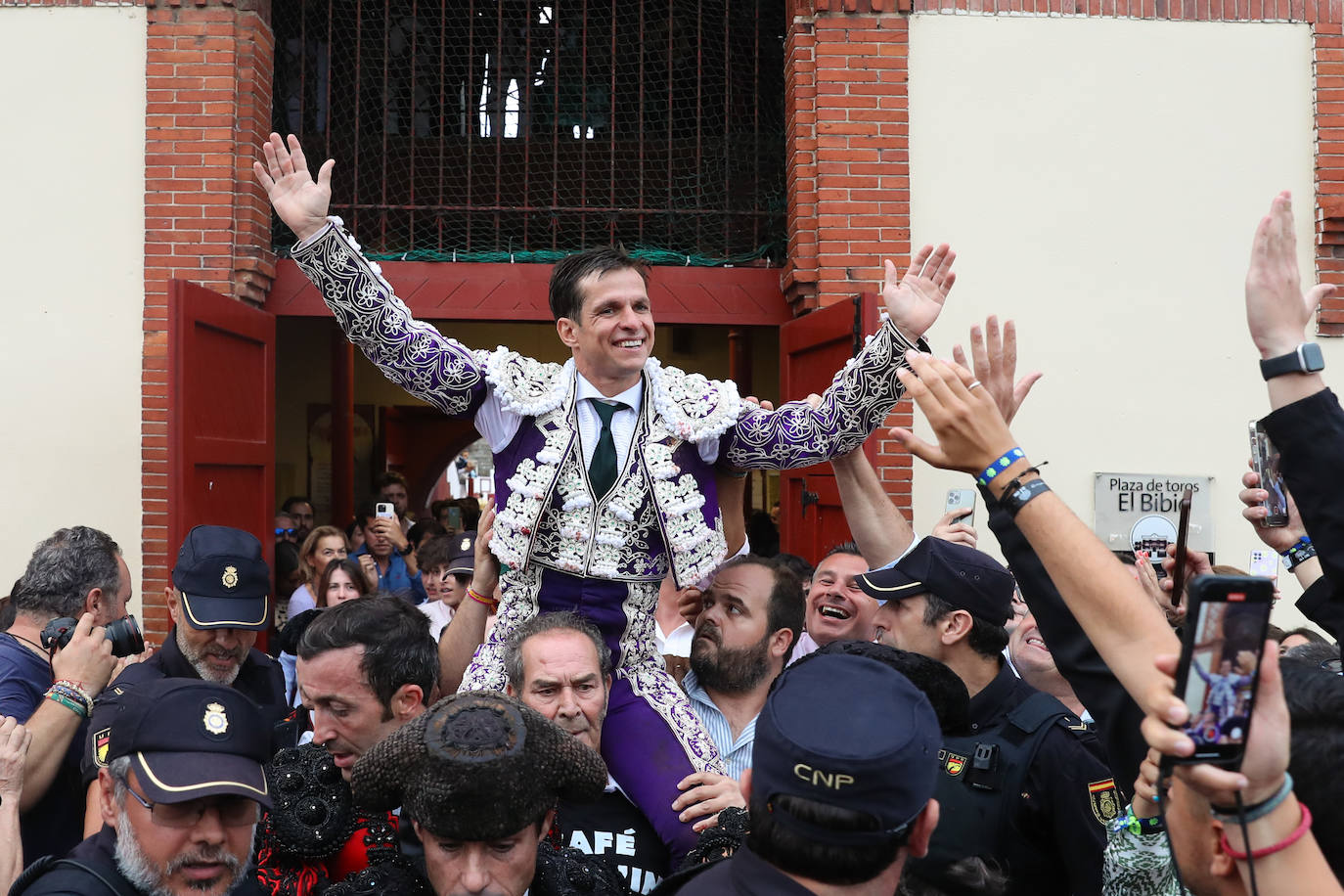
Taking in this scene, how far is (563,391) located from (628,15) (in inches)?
204

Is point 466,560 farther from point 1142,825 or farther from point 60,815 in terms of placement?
point 1142,825

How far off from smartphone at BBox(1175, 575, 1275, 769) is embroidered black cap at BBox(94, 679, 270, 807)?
5.55 ft

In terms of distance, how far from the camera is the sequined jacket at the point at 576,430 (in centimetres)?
344

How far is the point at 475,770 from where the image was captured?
2.13 metres

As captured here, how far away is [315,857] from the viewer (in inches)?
109

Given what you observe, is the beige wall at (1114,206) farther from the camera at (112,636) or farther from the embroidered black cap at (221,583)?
the camera at (112,636)

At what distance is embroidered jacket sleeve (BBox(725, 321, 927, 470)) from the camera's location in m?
3.42

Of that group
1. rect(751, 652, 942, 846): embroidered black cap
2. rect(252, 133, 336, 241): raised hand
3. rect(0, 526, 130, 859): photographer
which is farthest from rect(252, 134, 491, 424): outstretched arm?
rect(751, 652, 942, 846): embroidered black cap

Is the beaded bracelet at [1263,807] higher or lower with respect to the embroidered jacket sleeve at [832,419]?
lower

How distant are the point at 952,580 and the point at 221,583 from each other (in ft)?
7.68

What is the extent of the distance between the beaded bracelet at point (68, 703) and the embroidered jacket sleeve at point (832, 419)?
1.83 m

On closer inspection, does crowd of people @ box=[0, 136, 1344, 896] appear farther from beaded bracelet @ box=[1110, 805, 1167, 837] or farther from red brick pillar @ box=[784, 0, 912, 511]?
red brick pillar @ box=[784, 0, 912, 511]

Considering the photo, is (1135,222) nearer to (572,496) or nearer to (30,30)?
(572,496)

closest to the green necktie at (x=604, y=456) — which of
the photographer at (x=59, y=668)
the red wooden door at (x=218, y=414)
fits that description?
the photographer at (x=59, y=668)
